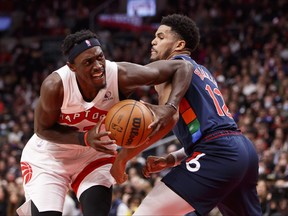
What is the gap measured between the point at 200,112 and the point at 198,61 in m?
11.1

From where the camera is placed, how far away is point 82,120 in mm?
4750

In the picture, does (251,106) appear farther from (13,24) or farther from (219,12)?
(13,24)

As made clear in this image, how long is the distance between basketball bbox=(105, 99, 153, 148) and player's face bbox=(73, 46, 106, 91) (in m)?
0.33

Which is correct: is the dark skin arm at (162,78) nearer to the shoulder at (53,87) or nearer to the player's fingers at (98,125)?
the player's fingers at (98,125)

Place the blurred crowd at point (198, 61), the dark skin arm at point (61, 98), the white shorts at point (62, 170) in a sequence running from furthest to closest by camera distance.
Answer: the blurred crowd at point (198, 61), the white shorts at point (62, 170), the dark skin arm at point (61, 98)

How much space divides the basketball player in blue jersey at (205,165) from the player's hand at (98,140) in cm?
21

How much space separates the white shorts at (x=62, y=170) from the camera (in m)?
4.88

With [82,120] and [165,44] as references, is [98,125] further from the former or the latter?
[165,44]


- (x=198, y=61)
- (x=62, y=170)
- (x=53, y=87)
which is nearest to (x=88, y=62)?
(x=53, y=87)

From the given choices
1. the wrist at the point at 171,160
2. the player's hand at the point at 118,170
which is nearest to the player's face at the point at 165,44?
the wrist at the point at 171,160

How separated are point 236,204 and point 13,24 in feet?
62.3

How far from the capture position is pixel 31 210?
4.86 meters

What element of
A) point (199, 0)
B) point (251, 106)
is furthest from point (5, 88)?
point (251, 106)

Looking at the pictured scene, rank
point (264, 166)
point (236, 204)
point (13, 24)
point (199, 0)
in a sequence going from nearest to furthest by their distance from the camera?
point (236, 204) < point (264, 166) < point (199, 0) < point (13, 24)
